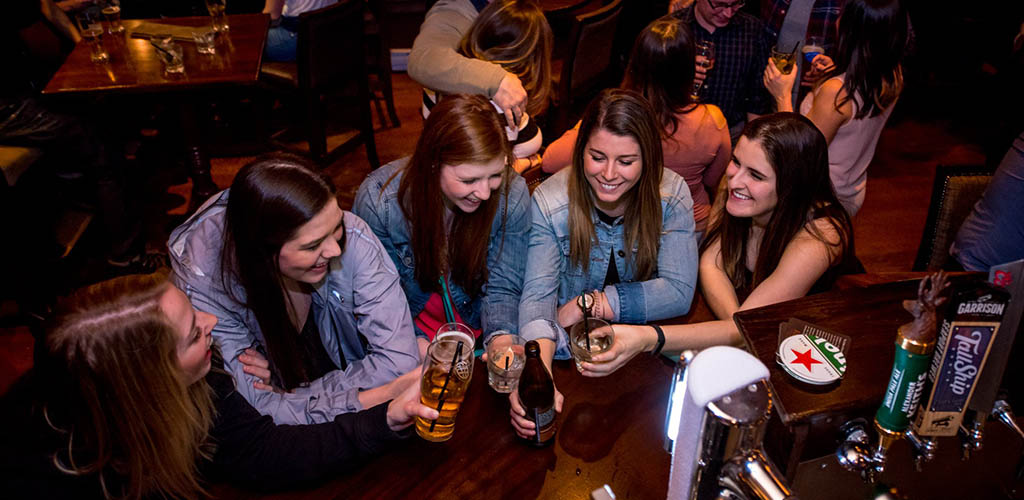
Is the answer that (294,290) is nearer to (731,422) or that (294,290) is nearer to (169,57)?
(731,422)

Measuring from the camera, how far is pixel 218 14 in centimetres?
377

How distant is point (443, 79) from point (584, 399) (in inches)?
56.4

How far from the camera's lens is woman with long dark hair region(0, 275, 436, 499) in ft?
4.01

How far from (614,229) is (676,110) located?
2.47 ft

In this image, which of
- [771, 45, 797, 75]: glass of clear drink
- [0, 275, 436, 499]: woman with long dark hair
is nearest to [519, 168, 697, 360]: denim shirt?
→ [0, 275, 436, 499]: woman with long dark hair

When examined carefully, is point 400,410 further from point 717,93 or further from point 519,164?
point 717,93

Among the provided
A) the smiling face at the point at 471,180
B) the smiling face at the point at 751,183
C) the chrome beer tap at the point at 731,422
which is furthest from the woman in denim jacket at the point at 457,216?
the chrome beer tap at the point at 731,422

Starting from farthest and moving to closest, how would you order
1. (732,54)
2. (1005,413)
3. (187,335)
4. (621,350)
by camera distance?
(732,54) < (621,350) < (187,335) < (1005,413)

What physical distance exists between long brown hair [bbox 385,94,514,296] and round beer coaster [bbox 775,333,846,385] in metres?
1.01

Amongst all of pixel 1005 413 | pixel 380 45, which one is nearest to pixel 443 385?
pixel 1005 413

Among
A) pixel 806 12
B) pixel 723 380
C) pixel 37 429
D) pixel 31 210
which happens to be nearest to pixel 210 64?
pixel 31 210

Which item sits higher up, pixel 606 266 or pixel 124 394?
pixel 124 394

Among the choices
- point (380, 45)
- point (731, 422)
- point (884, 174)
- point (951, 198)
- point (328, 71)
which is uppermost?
point (731, 422)

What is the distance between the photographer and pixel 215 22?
3785mm
